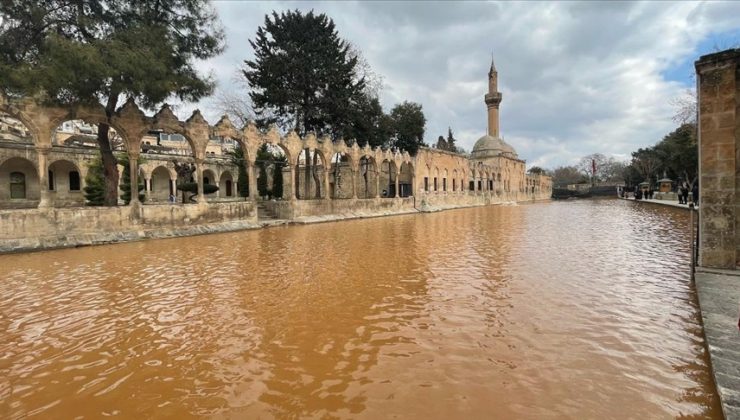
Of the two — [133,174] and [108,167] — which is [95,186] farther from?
[133,174]

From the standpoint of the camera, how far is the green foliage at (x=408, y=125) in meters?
36.6

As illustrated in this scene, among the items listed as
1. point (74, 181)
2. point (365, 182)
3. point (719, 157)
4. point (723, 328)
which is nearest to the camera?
point (723, 328)

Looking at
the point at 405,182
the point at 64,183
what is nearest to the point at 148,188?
the point at 64,183

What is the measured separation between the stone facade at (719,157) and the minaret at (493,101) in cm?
5681

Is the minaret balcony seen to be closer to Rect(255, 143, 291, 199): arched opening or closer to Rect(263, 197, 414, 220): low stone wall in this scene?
Rect(263, 197, 414, 220): low stone wall

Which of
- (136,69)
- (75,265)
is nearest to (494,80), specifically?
(136,69)

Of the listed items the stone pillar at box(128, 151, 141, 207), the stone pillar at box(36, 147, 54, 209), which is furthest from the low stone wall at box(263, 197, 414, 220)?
the stone pillar at box(36, 147, 54, 209)

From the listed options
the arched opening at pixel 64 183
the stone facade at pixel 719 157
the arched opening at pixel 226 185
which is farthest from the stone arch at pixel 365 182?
the stone facade at pixel 719 157

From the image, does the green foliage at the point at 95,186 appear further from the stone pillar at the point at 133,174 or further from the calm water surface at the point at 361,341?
the calm water surface at the point at 361,341

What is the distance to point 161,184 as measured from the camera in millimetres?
35281

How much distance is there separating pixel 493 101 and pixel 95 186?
176 ft

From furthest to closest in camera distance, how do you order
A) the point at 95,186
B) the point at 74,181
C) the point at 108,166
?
the point at 74,181, the point at 95,186, the point at 108,166

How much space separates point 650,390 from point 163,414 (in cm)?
383

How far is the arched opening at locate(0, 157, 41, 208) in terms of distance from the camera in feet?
81.8
